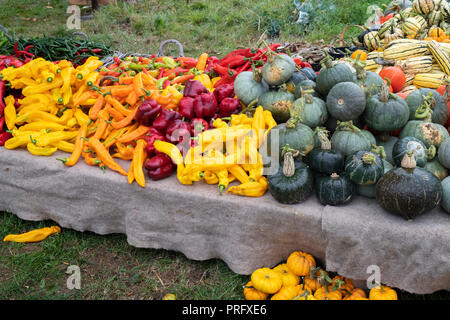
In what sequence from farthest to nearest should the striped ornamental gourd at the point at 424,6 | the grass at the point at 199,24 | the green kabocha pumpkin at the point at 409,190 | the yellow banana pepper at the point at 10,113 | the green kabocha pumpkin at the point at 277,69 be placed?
the grass at the point at 199,24 < the striped ornamental gourd at the point at 424,6 < the yellow banana pepper at the point at 10,113 < the green kabocha pumpkin at the point at 277,69 < the green kabocha pumpkin at the point at 409,190

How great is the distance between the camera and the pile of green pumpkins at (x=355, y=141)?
2586 mm

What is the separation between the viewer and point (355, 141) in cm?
289

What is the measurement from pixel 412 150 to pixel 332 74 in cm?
85

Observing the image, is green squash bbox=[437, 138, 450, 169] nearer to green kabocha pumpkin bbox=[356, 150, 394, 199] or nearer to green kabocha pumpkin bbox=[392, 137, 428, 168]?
green kabocha pumpkin bbox=[392, 137, 428, 168]

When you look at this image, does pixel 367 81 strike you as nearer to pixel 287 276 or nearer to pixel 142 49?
pixel 287 276

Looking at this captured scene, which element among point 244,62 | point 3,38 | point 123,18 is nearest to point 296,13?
point 123,18

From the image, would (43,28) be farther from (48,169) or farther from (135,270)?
(135,270)

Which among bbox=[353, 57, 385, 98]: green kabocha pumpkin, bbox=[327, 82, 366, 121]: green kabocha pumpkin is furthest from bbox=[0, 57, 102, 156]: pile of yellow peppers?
bbox=[353, 57, 385, 98]: green kabocha pumpkin

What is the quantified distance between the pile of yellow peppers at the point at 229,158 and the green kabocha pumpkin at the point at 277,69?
1.07 feet

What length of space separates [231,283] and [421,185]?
1564 mm

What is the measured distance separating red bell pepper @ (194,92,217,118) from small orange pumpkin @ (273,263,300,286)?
4.51ft

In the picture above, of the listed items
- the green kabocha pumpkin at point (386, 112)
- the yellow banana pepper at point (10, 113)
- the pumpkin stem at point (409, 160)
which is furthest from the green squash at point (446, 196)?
the yellow banana pepper at point (10, 113)

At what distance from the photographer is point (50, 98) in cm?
382

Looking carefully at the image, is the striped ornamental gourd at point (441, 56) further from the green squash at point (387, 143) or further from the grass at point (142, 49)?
the grass at point (142, 49)
